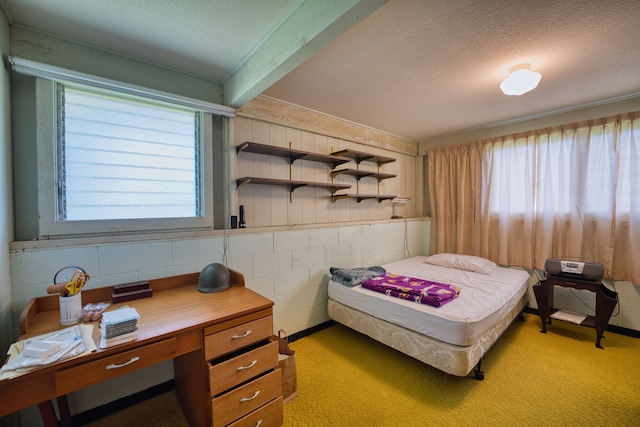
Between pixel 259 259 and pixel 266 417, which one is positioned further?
pixel 259 259

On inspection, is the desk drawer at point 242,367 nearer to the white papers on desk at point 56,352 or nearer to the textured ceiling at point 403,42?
the white papers on desk at point 56,352

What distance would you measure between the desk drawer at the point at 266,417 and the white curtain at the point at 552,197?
10.6ft

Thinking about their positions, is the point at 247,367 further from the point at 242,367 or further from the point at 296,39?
the point at 296,39

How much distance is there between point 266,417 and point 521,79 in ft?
9.62

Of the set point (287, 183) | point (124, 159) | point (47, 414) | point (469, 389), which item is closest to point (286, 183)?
point (287, 183)

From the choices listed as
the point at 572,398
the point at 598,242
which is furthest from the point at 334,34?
the point at 598,242

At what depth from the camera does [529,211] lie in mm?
3172

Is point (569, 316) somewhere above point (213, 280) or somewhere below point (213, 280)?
below

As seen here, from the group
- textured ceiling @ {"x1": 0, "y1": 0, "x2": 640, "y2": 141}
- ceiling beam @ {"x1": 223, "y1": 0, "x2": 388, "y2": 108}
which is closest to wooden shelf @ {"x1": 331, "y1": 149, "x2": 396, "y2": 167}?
textured ceiling @ {"x1": 0, "y1": 0, "x2": 640, "y2": 141}

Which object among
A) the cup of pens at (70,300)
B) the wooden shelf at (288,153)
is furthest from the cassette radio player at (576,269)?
the cup of pens at (70,300)

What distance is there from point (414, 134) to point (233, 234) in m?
3.09

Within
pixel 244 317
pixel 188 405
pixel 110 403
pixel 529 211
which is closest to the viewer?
pixel 244 317

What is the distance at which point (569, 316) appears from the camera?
8.61 ft

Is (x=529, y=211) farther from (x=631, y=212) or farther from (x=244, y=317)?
(x=244, y=317)
